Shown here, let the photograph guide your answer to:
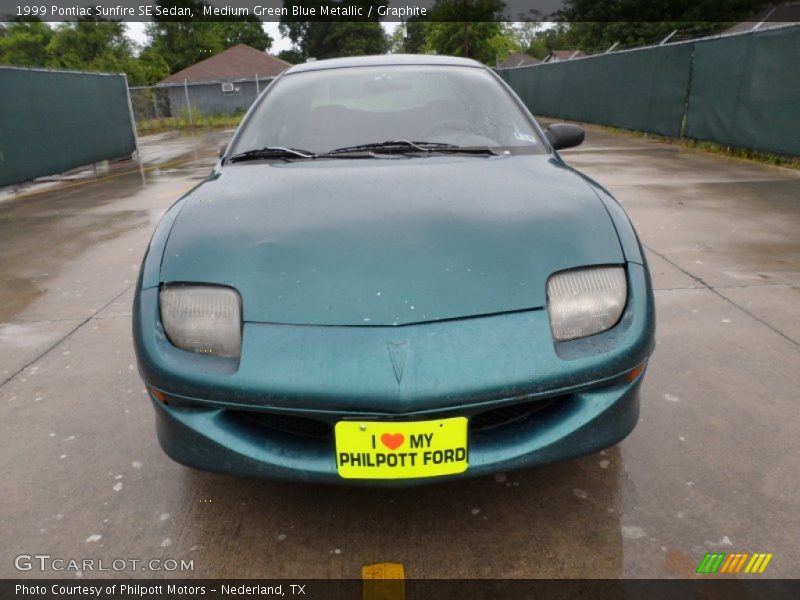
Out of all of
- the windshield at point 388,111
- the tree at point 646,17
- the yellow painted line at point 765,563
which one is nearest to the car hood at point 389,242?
the windshield at point 388,111

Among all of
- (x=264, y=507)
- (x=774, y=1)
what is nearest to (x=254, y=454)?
(x=264, y=507)

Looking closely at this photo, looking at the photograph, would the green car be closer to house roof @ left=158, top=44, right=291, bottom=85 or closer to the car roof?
the car roof

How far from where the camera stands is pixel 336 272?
1683mm

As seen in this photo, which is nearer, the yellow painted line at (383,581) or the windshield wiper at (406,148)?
the yellow painted line at (383,581)

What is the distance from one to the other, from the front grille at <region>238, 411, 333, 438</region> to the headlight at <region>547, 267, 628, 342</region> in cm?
69

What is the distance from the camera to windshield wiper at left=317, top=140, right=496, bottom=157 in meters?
2.49

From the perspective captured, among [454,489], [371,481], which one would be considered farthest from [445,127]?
[371,481]

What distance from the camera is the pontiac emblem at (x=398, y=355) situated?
4.81ft

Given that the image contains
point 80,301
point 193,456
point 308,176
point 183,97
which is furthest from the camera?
point 183,97

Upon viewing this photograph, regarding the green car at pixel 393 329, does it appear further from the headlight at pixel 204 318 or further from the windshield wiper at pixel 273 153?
the windshield wiper at pixel 273 153

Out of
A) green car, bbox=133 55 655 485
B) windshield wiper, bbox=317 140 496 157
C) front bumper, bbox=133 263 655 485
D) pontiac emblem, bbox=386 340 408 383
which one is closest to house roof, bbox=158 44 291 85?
windshield wiper, bbox=317 140 496 157

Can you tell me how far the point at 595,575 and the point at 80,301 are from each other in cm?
367

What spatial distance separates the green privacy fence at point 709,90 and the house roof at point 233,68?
30.0 metres

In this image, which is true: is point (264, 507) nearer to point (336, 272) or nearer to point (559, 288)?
point (336, 272)
